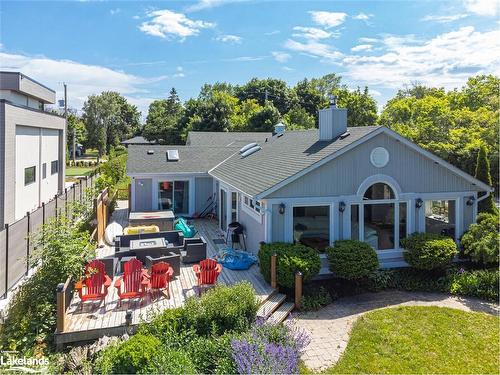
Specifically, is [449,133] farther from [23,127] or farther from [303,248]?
[23,127]

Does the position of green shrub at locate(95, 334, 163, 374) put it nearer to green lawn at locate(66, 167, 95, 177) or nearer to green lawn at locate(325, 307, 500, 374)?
green lawn at locate(325, 307, 500, 374)

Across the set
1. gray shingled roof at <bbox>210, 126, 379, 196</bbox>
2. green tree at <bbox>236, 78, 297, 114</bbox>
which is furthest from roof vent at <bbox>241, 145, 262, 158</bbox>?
green tree at <bbox>236, 78, 297, 114</bbox>

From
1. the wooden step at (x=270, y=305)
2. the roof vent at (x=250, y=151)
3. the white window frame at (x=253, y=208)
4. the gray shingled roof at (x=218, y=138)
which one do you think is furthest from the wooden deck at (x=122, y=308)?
the gray shingled roof at (x=218, y=138)

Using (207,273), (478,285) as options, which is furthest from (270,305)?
(478,285)

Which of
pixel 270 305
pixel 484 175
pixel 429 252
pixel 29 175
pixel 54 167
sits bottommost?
pixel 270 305

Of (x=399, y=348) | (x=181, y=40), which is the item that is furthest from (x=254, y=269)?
(x=181, y=40)

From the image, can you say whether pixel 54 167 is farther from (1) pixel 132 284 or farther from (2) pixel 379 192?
(2) pixel 379 192
